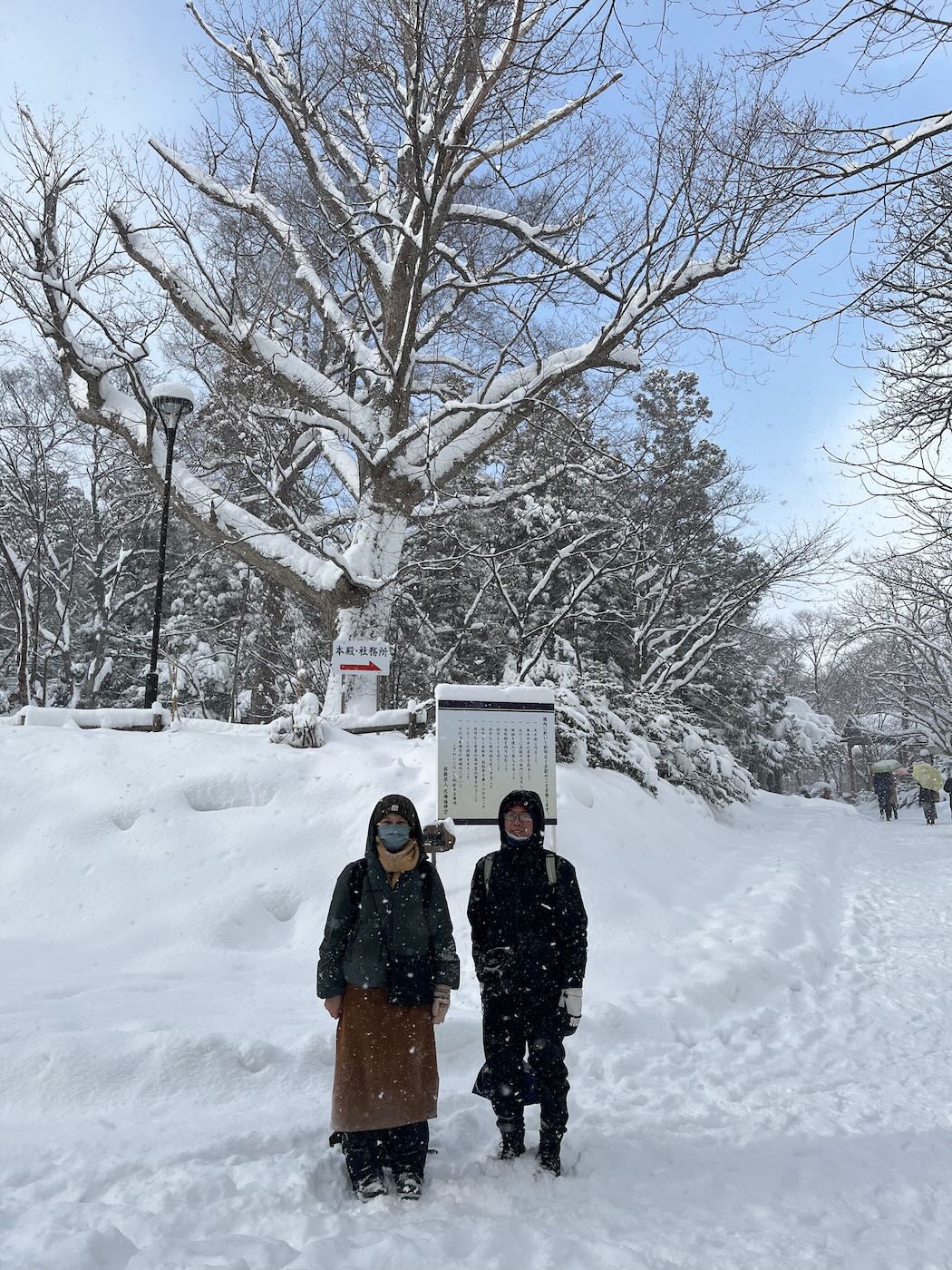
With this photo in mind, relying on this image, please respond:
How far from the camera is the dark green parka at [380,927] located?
3.62m

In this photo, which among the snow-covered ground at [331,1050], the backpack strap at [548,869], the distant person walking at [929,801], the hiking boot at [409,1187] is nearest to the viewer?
the snow-covered ground at [331,1050]

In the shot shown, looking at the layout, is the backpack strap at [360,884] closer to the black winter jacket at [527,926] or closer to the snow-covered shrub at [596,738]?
the black winter jacket at [527,926]

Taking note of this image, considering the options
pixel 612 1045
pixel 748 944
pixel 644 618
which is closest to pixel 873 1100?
pixel 612 1045

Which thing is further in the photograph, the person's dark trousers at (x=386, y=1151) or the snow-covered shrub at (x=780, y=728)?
the snow-covered shrub at (x=780, y=728)

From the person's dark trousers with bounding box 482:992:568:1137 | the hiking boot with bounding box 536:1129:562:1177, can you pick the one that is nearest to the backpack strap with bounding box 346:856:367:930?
the person's dark trousers with bounding box 482:992:568:1137

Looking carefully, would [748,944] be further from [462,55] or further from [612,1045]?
[462,55]

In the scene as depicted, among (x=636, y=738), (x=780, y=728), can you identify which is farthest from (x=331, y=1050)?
(x=780, y=728)

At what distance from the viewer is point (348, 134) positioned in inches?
519

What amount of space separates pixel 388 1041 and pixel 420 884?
67 centimetres

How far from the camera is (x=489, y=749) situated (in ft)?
21.9

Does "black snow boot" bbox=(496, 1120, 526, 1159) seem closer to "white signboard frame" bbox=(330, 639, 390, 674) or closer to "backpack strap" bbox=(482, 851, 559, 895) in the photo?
"backpack strap" bbox=(482, 851, 559, 895)

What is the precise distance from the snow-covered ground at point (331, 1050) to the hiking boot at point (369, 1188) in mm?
57

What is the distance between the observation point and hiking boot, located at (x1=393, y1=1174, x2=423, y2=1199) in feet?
10.9

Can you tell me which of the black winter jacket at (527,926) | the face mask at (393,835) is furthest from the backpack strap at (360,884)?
the black winter jacket at (527,926)
